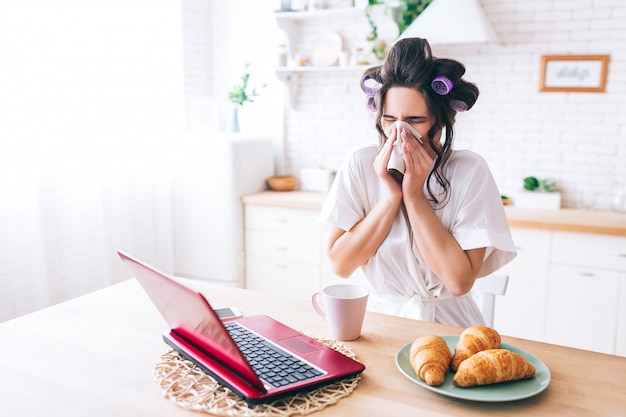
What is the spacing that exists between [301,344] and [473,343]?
36 centimetres

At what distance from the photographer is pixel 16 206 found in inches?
110

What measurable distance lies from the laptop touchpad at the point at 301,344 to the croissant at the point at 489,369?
30 cm

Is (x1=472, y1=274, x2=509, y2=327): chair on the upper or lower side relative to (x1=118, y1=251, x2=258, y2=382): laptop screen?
lower

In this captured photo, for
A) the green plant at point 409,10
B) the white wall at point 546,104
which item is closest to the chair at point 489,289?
the white wall at point 546,104

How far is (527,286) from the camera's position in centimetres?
302

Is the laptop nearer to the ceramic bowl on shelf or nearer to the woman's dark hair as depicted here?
the woman's dark hair

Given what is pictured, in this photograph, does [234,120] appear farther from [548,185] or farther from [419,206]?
[419,206]

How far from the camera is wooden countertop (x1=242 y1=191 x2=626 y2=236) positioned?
2.84m

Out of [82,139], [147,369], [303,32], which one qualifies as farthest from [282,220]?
[147,369]

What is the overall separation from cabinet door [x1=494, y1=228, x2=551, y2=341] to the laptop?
207 cm

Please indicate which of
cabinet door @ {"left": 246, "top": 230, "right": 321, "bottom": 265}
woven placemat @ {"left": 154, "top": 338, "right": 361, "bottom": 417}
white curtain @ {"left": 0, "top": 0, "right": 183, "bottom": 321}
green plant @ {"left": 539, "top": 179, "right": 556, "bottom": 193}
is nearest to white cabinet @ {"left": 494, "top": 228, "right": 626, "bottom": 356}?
green plant @ {"left": 539, "top": 179, "right": 556, "bottom": 193}

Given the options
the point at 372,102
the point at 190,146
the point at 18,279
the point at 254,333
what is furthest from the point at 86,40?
the point at 254,333

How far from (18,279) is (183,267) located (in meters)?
1.23

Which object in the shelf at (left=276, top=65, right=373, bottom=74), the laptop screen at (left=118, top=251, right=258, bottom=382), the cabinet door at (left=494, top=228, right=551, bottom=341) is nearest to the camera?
the laptop screen at (left=118, top=251, right=258, bottom=382)
